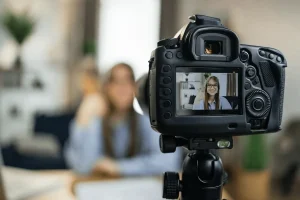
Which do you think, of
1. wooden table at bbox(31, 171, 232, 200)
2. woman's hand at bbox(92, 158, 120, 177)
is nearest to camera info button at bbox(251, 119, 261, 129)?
wooden table at bbox(31, 171, 232, 200)

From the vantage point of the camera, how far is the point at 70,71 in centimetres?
263

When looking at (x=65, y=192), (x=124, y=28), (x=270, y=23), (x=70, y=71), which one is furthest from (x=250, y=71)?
(x=70, y=71)

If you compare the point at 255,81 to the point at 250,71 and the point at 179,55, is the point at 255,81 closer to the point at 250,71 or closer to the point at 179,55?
the point at 250,71

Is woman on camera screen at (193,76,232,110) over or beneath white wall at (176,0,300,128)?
beneath

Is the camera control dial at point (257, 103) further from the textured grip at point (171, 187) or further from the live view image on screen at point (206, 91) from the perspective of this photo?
the textured grip at point (171, 187)

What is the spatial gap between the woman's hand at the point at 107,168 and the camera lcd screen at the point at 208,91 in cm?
78

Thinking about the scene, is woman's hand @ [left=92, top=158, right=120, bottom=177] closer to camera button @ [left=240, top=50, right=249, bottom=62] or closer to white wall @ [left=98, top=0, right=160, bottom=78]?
camera button @ [left=240, top=50, right=249, bottom=62]

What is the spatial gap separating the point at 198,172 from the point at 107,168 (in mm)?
747

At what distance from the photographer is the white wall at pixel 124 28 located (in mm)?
2336

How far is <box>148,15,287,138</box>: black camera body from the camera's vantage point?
56 cm

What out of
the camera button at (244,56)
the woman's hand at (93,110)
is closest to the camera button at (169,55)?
the camera button at (244,56)

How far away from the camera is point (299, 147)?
2.12 metres

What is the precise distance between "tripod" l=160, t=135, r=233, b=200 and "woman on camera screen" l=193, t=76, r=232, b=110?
0.06m

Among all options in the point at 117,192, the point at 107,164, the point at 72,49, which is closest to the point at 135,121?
the point at 107,164
